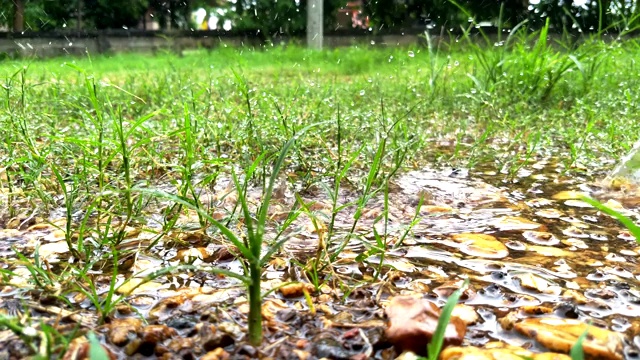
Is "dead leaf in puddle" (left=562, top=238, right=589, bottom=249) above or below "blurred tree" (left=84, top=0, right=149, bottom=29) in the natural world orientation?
below

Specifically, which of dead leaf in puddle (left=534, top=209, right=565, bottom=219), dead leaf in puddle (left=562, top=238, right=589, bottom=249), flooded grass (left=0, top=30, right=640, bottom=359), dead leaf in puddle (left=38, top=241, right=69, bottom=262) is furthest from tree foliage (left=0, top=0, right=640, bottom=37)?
dead leaf in puddle (left=38, top=241, right=69, bottom=262)

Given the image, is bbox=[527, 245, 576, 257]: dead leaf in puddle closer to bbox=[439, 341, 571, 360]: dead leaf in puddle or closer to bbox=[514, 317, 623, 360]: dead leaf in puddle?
bbox=[514, 317, 623, 360]: dead leaf in puddle

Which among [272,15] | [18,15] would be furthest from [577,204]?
[18,15]

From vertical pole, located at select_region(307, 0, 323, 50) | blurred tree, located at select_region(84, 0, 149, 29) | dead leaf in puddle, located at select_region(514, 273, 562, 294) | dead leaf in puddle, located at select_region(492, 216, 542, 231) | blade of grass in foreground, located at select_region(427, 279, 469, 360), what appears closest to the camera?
A: blade of grass in foreground, located at select_region(427, 279, 469, 360)

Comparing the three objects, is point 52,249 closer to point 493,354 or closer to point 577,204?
point 493,354

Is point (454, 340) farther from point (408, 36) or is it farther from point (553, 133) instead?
point (408, 36)

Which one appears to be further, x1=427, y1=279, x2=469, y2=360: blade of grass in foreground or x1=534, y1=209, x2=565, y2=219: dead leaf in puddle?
x1=534, y1=209, x2=565, y2=219: dead leaf in puddle

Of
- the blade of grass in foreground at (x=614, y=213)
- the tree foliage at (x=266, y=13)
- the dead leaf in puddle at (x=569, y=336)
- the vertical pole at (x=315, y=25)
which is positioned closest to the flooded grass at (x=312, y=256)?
the dead leaf in puddle at (x=569, y=336)
